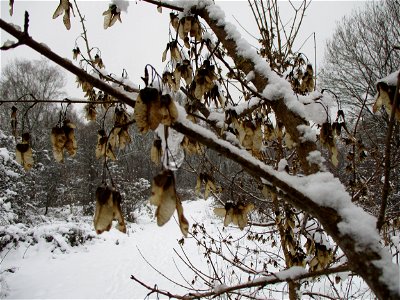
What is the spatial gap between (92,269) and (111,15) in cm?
707

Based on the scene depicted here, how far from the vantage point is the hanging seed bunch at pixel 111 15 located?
5.98 ft

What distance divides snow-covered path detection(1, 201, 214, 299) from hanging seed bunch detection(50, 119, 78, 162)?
5228 mm

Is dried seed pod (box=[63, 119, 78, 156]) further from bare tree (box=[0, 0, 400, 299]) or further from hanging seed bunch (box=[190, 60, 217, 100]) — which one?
hanging seed bunch (box=[190, 60, 217, 100])

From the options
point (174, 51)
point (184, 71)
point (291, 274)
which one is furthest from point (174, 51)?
point (291, 274)

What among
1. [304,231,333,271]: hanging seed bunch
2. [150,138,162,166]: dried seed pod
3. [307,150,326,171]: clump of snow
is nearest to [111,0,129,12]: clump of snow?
[150,138,162,166]: dried seed pod

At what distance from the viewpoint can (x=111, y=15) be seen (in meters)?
1.84

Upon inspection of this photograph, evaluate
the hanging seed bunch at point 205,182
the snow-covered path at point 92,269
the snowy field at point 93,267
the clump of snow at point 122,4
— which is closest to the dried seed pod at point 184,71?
the clump of snow at point 122,4

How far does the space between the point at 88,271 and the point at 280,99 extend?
7386mm

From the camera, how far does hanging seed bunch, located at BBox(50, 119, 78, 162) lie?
4.18 ft

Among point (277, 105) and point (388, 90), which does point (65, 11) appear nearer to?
point (277, 105)

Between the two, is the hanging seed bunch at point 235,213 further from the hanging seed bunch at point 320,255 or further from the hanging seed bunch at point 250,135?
the hanging seed bunch at point 320,255

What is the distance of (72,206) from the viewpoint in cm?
1695

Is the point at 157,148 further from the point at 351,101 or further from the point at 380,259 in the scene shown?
the point at 351,101

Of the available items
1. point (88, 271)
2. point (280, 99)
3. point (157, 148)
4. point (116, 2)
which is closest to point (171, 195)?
point (157, 148)
